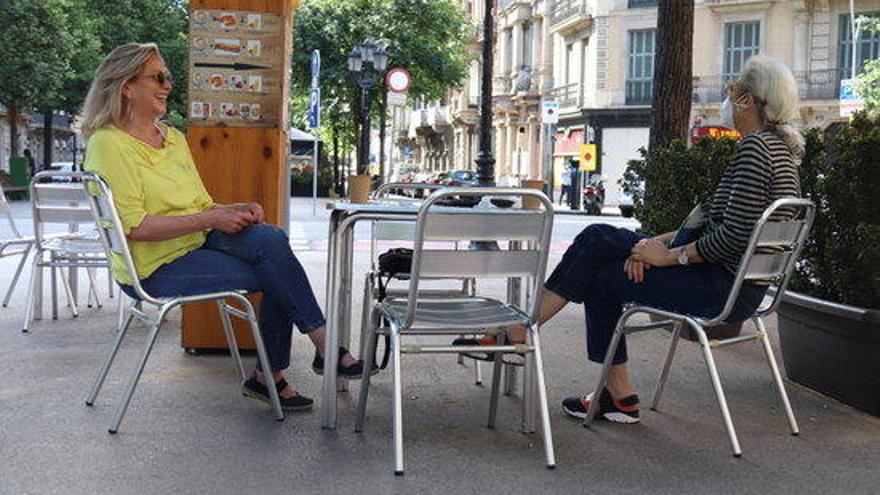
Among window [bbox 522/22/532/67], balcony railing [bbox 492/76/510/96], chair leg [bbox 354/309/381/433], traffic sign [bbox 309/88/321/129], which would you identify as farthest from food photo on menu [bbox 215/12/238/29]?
balcony railing [bbox 492/76/510/96]

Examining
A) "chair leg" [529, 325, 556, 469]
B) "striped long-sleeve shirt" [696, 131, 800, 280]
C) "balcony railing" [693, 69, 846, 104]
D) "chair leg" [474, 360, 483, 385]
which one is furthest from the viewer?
"balcony railing" [693, 69, 846, 104]

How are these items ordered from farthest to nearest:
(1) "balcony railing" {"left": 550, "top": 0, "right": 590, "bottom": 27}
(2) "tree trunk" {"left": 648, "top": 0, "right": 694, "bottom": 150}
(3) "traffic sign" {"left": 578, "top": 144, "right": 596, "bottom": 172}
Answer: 1. (1) "balcony railing" {"left": 550, "top": 0, "right": 590, "bottom": 27}
2. (3) "traffic sign" {"left": 578, "top": 144, "right": 596, "bottom": 172}
3. (2) "tree trunk" {"left": 648, "top": 0, "right": 694, "bottom": 150}

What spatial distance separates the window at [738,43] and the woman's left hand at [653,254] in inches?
1475

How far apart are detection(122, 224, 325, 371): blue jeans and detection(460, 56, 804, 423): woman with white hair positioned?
0.90m

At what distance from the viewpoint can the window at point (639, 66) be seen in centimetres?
4209

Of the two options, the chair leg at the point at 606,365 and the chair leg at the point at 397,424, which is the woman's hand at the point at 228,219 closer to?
the chair leg at the point at 397,424

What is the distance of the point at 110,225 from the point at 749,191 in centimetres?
258

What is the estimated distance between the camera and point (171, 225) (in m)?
4.44

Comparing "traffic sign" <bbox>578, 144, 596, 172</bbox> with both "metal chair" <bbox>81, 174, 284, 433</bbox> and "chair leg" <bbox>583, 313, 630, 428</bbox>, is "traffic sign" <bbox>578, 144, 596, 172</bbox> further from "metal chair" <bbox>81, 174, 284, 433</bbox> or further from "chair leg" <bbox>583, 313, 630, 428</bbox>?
"metal chair" <bbox>81, 174, 284, 433</bbox>

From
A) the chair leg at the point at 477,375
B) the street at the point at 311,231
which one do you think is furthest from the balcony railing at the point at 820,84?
the chair leg at the point at 477,375

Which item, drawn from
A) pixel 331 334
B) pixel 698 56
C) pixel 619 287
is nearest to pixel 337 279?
pixel 331 334

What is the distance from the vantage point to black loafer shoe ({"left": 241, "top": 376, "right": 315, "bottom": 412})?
486 centimetres

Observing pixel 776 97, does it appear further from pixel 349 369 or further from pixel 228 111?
pixel 228 111

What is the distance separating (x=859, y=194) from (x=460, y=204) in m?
1.96
